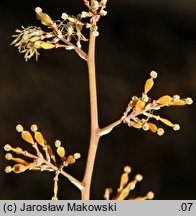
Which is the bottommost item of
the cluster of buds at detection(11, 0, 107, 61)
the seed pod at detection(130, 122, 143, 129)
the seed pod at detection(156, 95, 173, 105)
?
the seed pod at detection(130, 122, 143, 129)

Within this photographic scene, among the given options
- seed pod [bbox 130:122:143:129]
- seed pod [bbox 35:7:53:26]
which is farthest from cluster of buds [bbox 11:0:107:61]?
seed pod [bbox 130:122:143:129]

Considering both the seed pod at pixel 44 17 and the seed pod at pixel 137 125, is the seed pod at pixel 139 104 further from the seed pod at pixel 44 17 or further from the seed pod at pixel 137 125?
the seed pod at pixel 44 17

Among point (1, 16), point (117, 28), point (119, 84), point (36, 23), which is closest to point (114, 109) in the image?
point (119, 84)

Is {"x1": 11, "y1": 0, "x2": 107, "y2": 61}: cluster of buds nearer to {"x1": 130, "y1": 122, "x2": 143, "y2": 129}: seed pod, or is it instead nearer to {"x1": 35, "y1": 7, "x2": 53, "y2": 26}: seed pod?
{"x1": 35, "y1": 7, "x2": 53, "y2": 26}: seed pod

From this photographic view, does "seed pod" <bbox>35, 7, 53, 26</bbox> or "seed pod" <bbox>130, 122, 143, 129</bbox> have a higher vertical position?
"seed pod" <bbox>35, 7, 53, 26</bbox>

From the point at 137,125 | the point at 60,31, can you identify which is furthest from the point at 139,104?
the point at 60,31

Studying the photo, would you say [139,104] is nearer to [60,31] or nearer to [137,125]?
[137,125]

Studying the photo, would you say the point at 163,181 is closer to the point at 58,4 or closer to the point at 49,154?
the point at 58,4

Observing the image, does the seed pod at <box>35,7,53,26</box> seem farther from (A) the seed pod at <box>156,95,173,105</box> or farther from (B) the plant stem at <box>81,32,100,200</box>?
(A) the seed pod at <box>156,95,173,105</box>

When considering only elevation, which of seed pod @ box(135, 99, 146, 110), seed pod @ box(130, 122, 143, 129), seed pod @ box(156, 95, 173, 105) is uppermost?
seed pod @ box(156, 95, 173, 105)

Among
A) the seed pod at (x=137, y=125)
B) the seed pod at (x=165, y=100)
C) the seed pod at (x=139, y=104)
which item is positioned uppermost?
the seed pod at (x=165, y=100)

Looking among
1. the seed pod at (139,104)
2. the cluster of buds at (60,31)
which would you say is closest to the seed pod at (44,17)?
the cluster of buds at (60,31)
